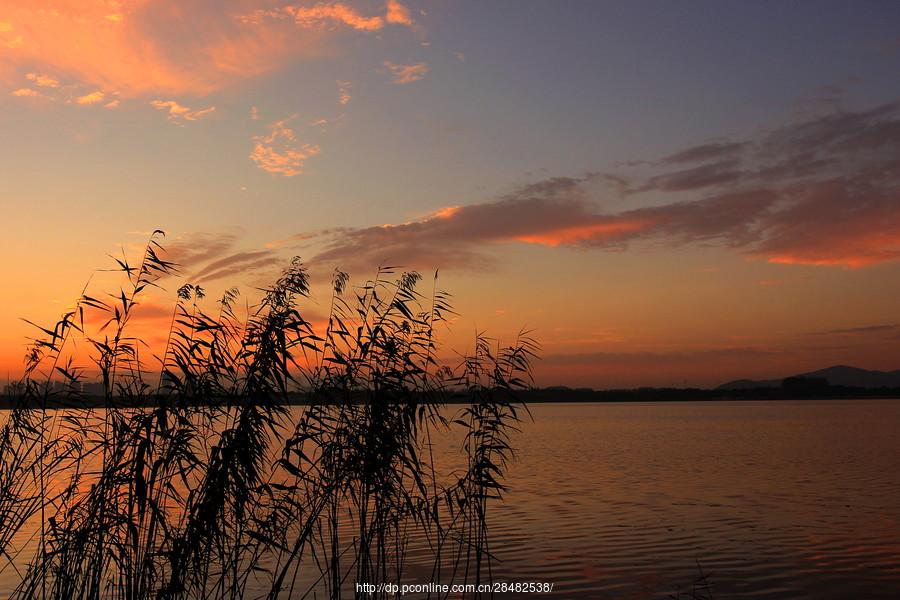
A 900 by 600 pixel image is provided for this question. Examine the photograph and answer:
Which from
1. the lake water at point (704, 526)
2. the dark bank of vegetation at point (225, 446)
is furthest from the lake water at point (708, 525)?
the dark bank of vegetation at point (225, 446)

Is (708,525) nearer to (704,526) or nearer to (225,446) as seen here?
(704,526)

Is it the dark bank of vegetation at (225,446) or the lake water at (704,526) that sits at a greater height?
the dark bank of vegetation at (225,446)

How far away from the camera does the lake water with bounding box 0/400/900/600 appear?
18.7 metres

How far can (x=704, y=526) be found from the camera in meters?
26.0

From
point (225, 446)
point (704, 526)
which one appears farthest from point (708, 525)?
point (225, 446)

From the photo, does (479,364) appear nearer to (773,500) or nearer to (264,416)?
(264,416)

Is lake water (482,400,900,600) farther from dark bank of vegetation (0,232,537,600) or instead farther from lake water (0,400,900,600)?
dark bank of vegetation (0,232,537,600)

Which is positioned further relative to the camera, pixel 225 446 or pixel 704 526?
pixel 704 526

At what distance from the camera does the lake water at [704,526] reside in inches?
736

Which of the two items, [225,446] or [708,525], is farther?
[708,525]

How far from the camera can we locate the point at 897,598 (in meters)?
17.0

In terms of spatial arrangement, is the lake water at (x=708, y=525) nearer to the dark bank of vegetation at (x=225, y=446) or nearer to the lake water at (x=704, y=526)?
the lake water at (x=704, y=526)

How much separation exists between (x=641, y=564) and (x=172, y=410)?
13914 millimetres

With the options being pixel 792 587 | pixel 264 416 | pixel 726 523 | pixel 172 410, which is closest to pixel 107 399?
pixel 172 410
